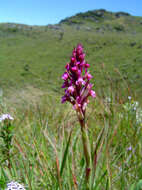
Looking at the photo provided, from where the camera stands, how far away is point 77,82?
4.79 feet

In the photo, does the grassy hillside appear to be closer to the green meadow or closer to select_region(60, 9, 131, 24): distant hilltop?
the green meadow

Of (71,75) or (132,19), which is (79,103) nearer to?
(71,75)

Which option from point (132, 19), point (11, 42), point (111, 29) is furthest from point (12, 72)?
point (132, 19)

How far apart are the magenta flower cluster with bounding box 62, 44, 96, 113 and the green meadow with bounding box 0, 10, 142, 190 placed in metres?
0.20

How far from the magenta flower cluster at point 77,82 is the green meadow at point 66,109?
20cm

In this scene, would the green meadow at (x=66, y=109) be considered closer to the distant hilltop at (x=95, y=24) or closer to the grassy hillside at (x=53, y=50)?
the grassy hillside at (x=53, y=50)

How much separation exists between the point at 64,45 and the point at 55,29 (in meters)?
18.0

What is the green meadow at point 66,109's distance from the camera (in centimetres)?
166

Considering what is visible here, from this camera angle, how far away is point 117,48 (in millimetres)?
37312

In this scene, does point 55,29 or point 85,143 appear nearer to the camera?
point 85,143

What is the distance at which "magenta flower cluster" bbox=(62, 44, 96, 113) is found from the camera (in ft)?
4.82

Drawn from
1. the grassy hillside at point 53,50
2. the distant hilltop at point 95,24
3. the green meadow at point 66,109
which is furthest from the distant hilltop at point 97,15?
the grassy hillside at point 53,50

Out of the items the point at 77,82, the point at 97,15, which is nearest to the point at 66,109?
→ the point at 77,82

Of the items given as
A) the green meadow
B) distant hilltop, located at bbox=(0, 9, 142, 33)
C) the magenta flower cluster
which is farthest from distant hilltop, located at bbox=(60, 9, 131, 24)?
the magenta flower cluster
